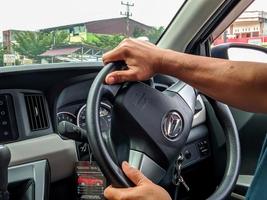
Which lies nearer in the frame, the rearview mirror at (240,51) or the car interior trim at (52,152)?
the car interior trim at (52,152)

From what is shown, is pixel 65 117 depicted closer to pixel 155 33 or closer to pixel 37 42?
pixel 37 42

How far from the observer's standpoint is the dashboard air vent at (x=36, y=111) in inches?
70.6

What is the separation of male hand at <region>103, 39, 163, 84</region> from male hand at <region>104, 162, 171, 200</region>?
0.78 ft

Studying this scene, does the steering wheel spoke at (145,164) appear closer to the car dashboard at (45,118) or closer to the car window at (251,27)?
the car dashboard at (45,118)

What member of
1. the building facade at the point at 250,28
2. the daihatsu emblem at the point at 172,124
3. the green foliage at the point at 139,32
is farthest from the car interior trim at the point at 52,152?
the building facade at the point at 250,28

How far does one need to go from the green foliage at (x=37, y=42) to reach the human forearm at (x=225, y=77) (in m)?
0.54

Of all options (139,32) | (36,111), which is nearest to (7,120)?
(36,111)

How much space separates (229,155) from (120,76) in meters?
0.56

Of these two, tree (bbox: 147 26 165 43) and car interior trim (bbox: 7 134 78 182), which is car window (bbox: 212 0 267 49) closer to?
tree (bbox: 147 26 165 43)

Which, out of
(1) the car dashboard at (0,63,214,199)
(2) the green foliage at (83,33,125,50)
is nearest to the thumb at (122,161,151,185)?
(1) the car dashboard at (0,63,214,199)

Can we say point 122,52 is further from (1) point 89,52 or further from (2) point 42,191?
(2) point 42,191

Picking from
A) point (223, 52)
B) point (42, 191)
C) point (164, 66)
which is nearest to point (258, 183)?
point (164, 66)

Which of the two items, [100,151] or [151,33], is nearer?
[100,151]

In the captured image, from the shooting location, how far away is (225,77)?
47.3 inches
